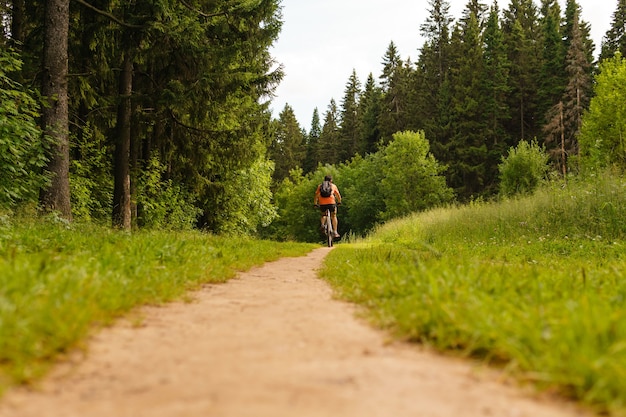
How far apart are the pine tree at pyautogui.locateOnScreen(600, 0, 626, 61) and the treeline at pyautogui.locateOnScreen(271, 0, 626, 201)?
10cm

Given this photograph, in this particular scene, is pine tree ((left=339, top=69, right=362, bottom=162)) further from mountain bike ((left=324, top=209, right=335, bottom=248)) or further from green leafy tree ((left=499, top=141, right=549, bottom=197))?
mountain bike ((left=324, top=209, right=335, bottom=248))

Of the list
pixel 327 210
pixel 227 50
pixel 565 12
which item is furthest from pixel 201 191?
pixel 565 12

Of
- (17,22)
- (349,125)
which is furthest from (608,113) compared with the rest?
(349,125)

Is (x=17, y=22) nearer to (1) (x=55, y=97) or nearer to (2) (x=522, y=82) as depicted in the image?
(1) (x=55, y=97)

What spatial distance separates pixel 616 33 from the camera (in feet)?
151

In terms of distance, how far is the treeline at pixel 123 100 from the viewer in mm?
9141

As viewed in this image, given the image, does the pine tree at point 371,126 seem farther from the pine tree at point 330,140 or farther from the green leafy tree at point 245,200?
the green leafy tree at point 245,200

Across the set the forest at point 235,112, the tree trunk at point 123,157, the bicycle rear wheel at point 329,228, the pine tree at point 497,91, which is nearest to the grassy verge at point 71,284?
the forest at point 235,112

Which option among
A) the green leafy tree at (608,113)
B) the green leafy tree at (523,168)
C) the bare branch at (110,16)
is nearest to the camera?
the bare branch at (110,16)

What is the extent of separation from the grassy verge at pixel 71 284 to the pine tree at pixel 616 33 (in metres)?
53.1

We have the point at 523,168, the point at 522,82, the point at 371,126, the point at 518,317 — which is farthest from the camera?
the point at 371,126

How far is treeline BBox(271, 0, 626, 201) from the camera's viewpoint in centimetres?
4169

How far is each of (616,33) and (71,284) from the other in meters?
58.5

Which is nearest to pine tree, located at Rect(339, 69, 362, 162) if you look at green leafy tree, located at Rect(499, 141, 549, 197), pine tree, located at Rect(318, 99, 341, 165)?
pine tree, located at Rect(318, 99, 341, 165)
